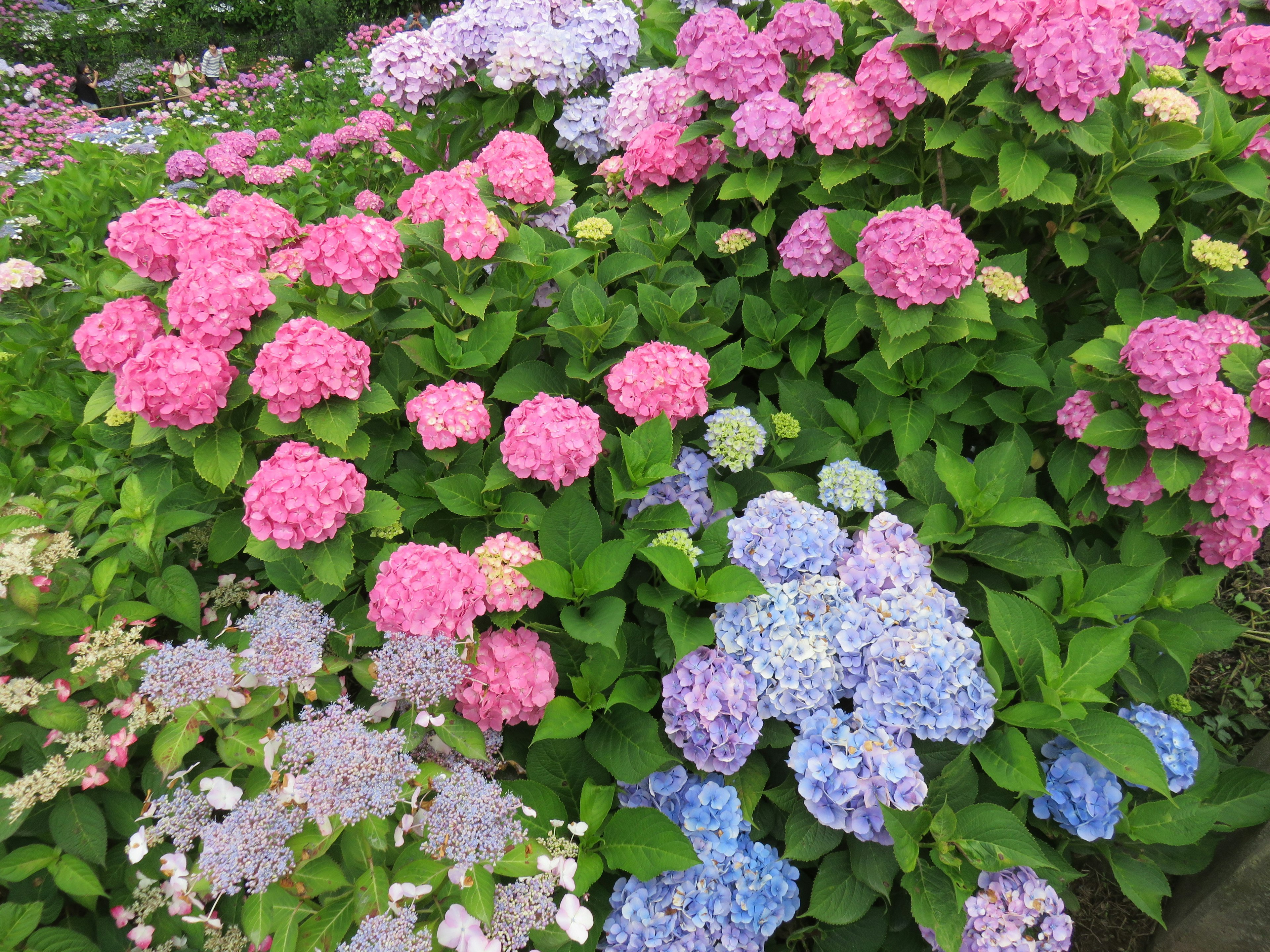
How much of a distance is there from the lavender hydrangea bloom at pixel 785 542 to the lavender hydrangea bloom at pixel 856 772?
0.44 m

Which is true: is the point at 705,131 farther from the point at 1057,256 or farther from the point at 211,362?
the point at 211,362

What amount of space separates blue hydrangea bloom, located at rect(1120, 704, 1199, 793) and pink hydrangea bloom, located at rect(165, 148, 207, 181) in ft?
19.5

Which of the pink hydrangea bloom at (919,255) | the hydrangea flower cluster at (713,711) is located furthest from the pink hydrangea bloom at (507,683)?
the pink hydrangea bloom at (919,255)

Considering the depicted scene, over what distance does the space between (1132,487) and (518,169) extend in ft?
8.47

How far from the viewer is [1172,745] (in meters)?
2.08

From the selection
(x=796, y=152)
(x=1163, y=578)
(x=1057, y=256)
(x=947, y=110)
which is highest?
(x=947, y=110)

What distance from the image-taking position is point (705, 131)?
9.55 feet

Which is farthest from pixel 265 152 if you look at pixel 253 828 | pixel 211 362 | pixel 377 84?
pixel 253 828

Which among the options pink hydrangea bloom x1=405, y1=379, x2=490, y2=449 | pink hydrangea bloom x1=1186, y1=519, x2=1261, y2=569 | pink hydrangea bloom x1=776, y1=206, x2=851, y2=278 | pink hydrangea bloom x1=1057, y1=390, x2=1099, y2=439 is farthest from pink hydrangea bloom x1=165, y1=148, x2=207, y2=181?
pink hydrangea bloom x1=1186, y1=519, x2=1261, y2=569

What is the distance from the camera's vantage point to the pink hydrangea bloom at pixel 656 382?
7.39 ft

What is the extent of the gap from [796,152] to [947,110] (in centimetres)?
75

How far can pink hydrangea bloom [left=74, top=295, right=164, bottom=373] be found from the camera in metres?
2.01

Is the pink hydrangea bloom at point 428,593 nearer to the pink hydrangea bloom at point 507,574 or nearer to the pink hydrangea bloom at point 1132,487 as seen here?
the pink hydrangea bloom at point 507,574

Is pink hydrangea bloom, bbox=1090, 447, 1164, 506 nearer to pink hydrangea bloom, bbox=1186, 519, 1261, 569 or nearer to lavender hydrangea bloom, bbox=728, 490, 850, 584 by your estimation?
pink hydrangea bloom, bbox=1186, 519, 1261, 569
